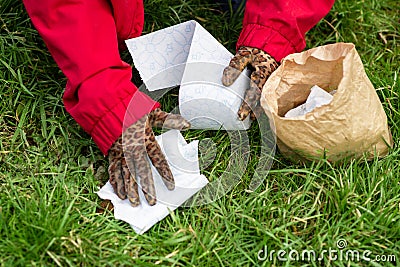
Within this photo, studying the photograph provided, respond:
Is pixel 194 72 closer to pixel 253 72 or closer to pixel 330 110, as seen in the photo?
pixel 253 72

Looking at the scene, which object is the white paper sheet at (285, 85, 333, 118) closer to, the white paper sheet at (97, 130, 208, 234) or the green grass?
the green grass

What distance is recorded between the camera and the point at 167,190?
64.6 inches

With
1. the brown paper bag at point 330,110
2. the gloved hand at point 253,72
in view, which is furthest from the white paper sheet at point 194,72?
the brown paper bag at point 330,110

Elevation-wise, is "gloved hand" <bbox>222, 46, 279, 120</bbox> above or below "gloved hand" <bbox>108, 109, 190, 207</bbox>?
above

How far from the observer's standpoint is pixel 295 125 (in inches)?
64.1

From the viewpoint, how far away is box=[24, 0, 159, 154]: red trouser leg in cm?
162

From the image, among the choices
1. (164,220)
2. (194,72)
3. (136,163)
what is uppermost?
(194,72)

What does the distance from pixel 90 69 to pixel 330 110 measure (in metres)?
0.65

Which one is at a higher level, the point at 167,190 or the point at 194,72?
the point at 194,72

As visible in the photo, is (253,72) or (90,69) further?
(253,72)

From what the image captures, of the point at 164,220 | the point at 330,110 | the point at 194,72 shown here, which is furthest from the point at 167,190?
the point at 330,110

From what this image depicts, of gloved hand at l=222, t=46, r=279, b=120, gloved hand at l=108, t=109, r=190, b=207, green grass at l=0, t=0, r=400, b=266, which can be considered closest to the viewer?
green grass at l=0, t=0, r=400, b=266

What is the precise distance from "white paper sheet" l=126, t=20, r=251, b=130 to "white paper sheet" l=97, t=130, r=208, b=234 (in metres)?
0.11

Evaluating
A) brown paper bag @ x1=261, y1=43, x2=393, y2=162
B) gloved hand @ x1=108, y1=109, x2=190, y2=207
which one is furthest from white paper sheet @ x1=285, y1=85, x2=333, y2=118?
gloved hand @ x1=108, y1=109, x2=190, y2=207
